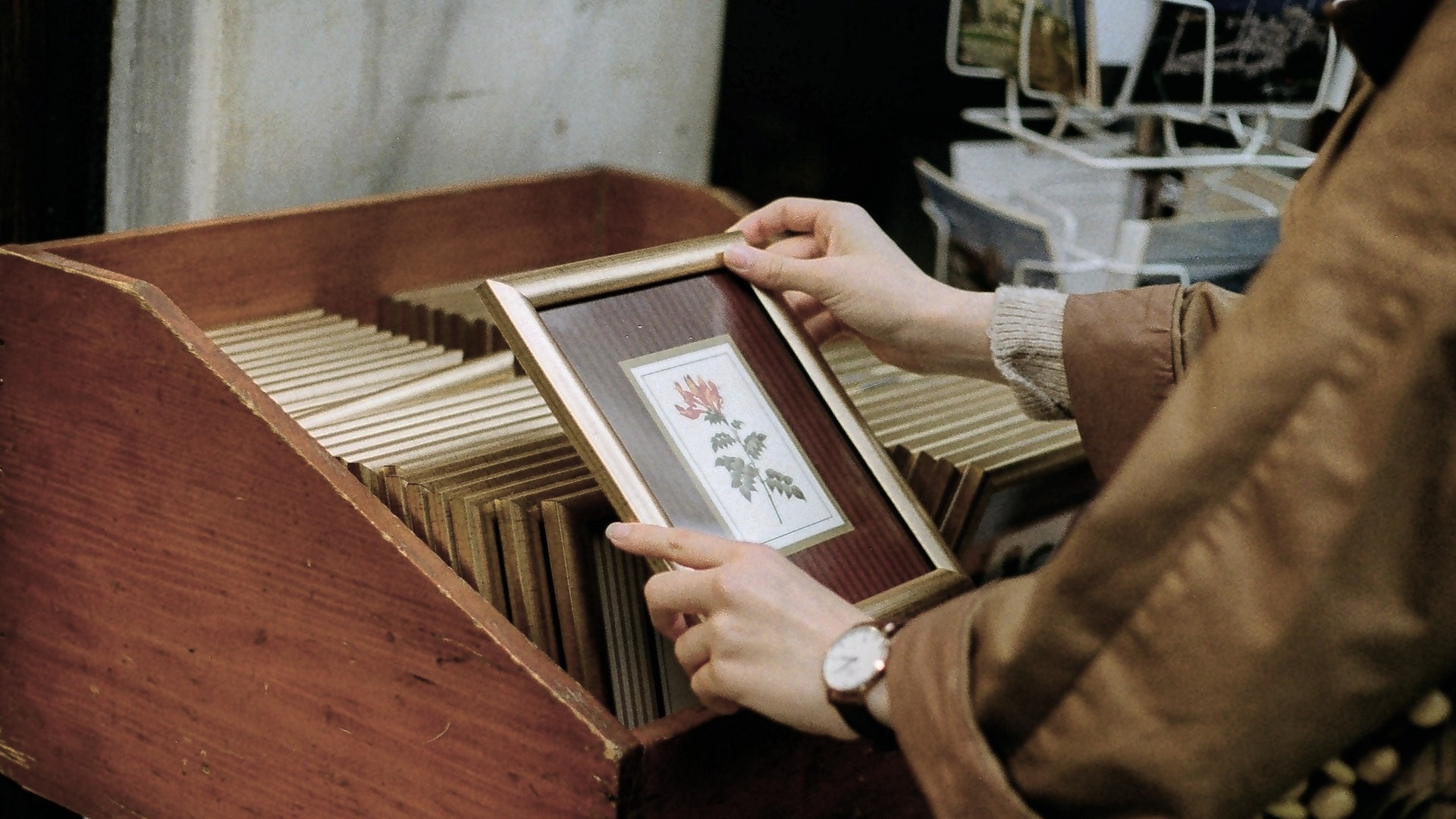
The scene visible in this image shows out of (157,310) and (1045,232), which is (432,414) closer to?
(157,310)

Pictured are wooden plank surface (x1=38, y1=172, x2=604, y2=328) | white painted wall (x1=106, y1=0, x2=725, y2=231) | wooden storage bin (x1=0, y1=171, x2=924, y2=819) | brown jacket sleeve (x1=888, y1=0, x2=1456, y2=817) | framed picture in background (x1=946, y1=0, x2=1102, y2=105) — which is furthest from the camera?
framed picture in background (x1=946, y1=0, x2=1102, y2=105)

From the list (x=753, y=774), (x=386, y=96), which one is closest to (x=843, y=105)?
(x=386, y=96)

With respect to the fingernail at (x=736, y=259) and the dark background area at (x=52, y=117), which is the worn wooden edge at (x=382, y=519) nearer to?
the fingernail at (x=736, y=259)

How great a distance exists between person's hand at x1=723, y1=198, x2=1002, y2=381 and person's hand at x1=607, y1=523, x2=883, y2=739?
0.36 m

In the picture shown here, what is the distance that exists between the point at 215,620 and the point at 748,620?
1.54 ft

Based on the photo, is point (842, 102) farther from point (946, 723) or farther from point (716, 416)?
point (946, 723)

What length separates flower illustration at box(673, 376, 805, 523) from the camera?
3.62ft

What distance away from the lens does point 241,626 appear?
109 cm

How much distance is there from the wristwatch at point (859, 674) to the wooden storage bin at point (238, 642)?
0.17 meters

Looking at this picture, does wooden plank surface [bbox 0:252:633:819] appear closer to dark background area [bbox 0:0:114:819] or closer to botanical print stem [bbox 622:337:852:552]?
botanical print stem [bbox 622:337:852:552]

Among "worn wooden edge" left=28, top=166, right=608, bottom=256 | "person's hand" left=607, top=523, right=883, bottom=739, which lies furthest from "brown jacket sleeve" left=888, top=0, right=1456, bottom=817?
"worn wooden edge" left=28, top=166, right=608, bottom=256

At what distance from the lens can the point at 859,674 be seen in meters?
0.86

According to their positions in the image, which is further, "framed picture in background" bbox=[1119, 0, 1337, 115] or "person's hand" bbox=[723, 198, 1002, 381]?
"framed picture in background" bbox=[1119, 0, 1337, 115]

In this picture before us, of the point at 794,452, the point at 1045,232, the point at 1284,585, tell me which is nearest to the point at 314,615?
the point at 794,452
